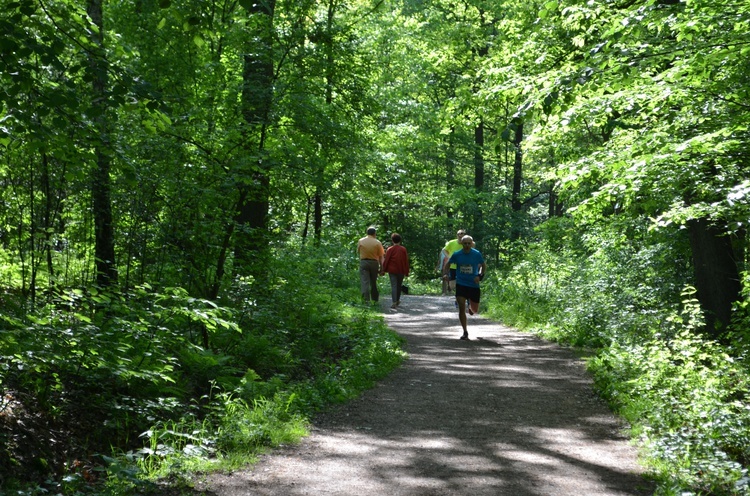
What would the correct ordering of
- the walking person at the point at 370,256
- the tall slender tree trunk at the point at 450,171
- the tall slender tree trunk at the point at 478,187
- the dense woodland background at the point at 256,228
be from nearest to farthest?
the dense woodland background at the point at 256,228 < the walking person at the point at 370,256 < the tall slender tree trunk at the point at 478,187 < the tall slender tree trunk at the point at 450,171

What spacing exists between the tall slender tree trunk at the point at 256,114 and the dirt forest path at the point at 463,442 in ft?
9.67

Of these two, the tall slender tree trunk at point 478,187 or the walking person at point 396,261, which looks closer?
the walking person at point 396,261

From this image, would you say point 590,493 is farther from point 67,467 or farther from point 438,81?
point 438,81

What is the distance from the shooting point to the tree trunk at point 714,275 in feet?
37.1

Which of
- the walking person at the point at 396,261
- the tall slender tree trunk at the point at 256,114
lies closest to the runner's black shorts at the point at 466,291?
the walking person at the point at 396,261

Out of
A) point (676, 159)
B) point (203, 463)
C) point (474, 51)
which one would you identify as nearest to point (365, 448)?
point (203, 463)

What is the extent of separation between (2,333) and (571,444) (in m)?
5.29

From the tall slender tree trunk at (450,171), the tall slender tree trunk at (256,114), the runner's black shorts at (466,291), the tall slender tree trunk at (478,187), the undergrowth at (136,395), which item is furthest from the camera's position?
the tall slender tree trunk at (450,171)

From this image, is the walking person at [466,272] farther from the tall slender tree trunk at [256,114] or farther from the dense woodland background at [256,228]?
Result: the tall slender tree trunk at [256,114]

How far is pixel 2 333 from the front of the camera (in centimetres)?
561

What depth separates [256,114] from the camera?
37.1 feet

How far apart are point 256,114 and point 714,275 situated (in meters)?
7.66

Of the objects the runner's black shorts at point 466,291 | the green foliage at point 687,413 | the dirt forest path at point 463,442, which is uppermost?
the runner's black shorts at point 466,291

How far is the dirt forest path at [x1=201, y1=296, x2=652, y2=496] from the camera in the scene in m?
5.81
